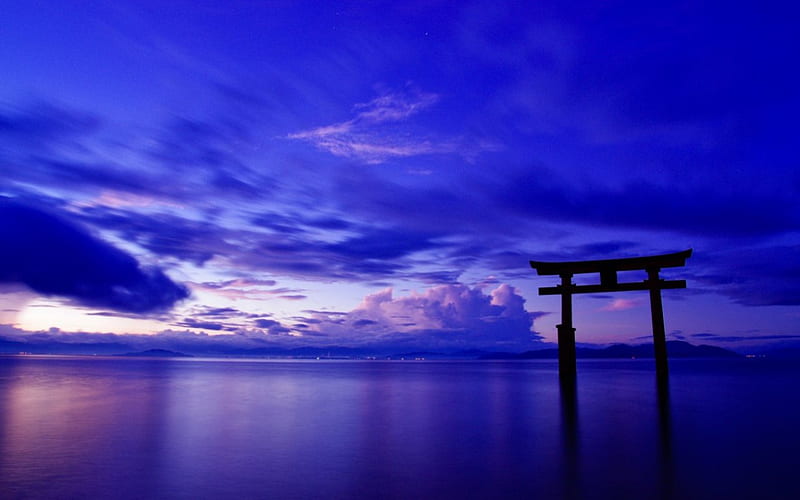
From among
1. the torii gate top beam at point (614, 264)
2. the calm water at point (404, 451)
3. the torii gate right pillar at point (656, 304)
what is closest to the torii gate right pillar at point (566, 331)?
the torii gate top beam at point (614, 264)

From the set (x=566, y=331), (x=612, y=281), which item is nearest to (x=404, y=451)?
(x=566, y=331)

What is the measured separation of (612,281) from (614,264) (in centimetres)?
65

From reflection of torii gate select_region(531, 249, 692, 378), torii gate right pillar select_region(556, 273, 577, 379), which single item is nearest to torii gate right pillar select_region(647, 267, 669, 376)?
reflection of torii gate select_region(531, 249, 692, 378)

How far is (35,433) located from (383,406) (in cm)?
953

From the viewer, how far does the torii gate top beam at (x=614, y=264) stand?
63.8ft

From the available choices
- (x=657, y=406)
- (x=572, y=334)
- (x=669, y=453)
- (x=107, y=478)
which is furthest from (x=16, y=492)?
(x=572, y=334)

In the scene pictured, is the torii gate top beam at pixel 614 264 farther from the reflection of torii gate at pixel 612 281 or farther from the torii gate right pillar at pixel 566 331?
the torii gate right pillar at pixel 566 331

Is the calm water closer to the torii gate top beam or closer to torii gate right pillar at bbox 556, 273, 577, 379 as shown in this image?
torii gate right pillar at bbox 556, 273, 577, 379

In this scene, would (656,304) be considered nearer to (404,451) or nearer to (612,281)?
(612,281)

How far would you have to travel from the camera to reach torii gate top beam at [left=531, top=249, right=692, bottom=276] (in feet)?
63.8

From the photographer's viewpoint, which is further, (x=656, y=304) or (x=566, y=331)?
(x=566, y=331)

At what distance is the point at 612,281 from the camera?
66.1 feet

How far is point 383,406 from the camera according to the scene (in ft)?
58.1

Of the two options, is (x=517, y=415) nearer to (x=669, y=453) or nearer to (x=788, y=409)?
(x=669, y=453)
